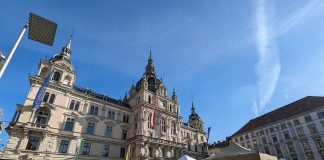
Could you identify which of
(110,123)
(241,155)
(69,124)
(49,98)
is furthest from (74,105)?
(241,155)

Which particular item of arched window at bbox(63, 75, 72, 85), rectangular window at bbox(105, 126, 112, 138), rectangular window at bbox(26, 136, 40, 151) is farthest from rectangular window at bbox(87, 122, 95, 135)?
arched window at bbox(63, 75, 72, 85)

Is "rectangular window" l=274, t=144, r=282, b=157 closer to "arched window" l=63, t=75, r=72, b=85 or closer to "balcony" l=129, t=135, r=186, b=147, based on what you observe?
"balcony" l=129, t=135, r=186, b=147

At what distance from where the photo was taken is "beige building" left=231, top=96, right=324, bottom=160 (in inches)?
1649

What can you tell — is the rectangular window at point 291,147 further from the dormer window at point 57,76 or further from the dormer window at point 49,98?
the dormer window at point 57,76

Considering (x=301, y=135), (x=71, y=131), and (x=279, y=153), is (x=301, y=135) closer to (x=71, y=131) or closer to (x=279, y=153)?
(x=279, y=153)

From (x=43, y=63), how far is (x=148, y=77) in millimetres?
24395

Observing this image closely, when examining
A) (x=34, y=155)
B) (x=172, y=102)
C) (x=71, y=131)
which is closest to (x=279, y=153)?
(x=172, y=102)

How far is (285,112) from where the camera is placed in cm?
5172

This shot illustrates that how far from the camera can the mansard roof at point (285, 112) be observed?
4556 centimetres

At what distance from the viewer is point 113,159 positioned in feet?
105

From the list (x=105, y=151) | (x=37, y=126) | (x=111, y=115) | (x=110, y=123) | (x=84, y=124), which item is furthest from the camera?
(x=111, y=115)

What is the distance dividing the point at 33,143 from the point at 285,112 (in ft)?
196

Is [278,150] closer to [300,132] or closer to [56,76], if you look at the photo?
[300,132]

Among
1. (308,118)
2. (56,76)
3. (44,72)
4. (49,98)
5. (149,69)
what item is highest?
(149,69)
